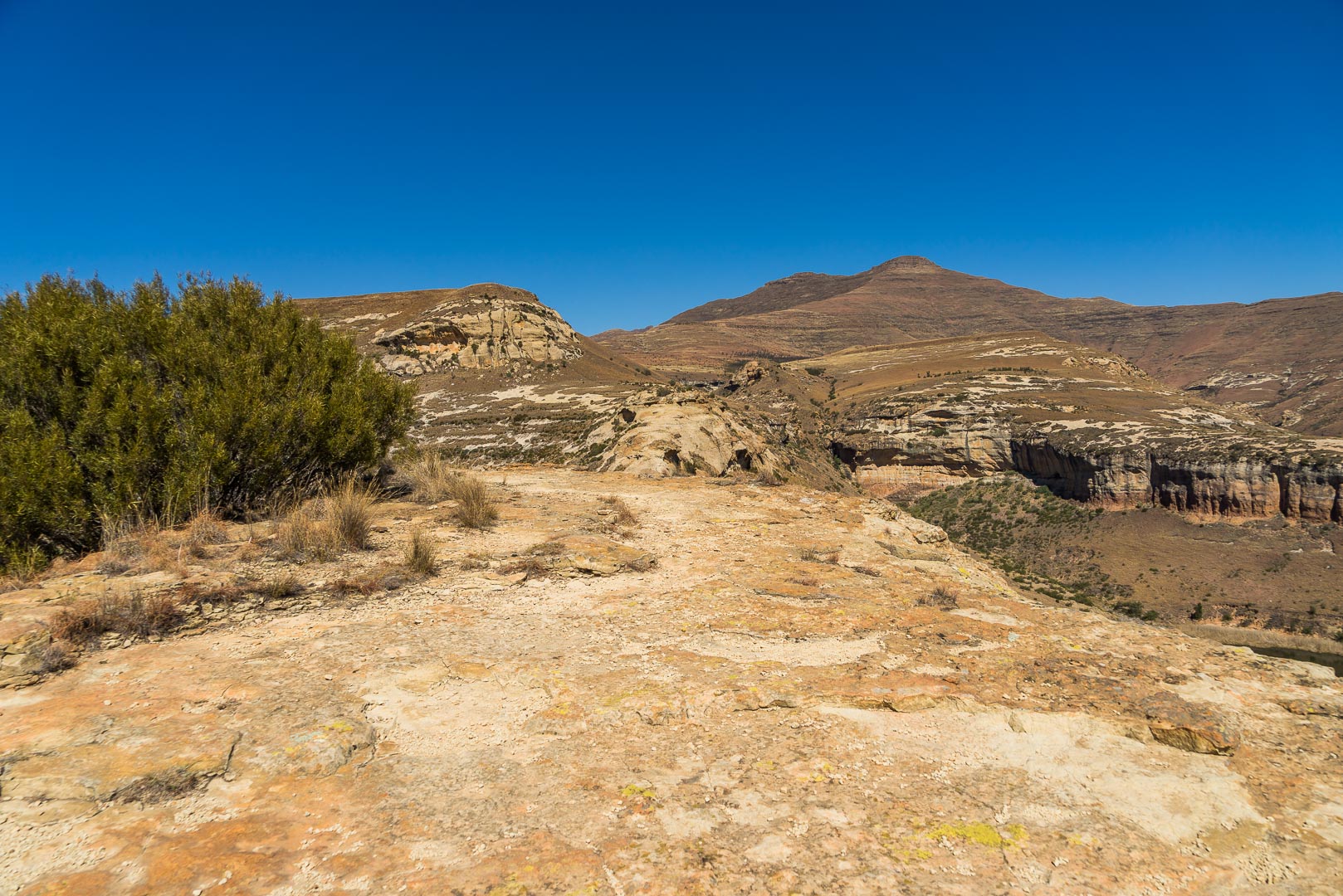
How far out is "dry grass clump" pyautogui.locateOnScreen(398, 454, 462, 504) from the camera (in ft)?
31.4

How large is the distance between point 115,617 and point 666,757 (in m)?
4.08

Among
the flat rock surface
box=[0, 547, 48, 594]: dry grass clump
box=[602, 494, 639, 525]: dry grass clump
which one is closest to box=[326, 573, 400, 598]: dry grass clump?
the flat rock surface

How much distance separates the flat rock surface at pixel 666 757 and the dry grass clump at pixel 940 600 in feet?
1.13

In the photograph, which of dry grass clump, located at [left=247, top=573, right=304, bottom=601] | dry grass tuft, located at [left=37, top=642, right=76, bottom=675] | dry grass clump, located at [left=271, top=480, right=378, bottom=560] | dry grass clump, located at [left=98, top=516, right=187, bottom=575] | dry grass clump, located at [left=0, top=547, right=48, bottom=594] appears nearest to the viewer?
dry grass tuft, located at [left=37, top=642, right=76, bottom=675]

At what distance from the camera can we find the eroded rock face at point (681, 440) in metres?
17.8

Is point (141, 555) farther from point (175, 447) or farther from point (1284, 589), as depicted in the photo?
point (1284, 589)

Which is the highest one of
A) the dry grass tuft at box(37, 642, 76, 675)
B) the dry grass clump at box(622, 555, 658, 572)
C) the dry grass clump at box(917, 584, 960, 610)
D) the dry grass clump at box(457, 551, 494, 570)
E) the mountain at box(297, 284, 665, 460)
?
the mountain at box(297, 284, 665, 460)

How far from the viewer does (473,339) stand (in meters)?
46.0

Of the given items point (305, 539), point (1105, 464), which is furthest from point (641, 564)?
point (1105, 464)

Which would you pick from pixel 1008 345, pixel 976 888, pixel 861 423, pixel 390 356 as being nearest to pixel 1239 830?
pixel 976 888

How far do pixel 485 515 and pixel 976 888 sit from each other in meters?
6.92

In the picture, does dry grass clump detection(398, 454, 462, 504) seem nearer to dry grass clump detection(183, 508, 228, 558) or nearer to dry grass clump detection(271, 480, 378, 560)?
dry grass clump detection(271, 480, 378, 560)

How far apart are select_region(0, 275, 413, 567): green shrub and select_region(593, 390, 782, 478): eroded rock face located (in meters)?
8.37

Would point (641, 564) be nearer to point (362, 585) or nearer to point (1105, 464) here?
point (362, 585)
